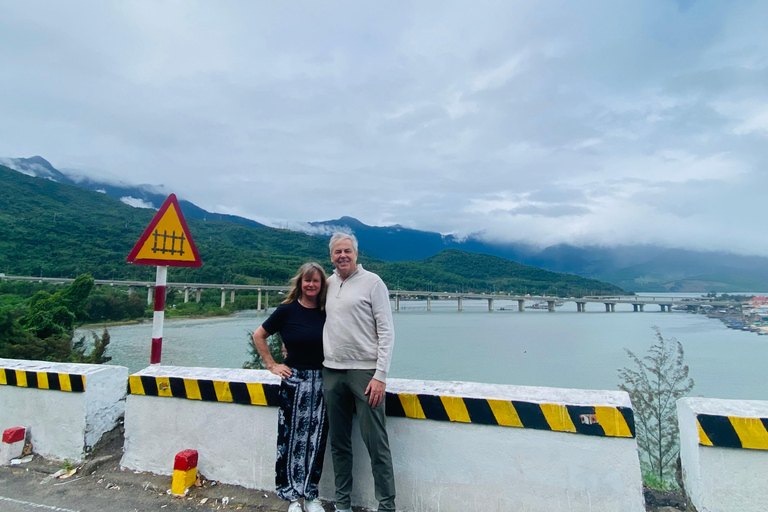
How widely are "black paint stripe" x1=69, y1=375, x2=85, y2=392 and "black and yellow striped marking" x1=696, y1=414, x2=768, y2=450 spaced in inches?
127

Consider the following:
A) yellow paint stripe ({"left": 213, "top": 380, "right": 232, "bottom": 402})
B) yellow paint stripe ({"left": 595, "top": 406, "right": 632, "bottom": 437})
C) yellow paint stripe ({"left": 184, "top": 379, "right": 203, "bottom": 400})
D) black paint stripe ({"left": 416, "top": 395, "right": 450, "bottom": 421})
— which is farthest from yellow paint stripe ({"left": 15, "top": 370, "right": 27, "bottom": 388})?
yellow paint stripe ({"left": 595, "top": 406, "right": 632, "bottom": 437})

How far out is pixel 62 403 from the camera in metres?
2.62

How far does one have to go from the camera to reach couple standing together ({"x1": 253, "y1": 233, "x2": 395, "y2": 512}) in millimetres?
1928

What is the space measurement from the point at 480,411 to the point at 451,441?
0.21m

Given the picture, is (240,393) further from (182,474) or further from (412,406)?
(412,406)

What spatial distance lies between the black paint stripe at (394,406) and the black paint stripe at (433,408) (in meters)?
0.11

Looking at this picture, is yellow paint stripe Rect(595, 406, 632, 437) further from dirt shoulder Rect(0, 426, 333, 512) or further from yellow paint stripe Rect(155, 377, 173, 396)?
yellow paint stripe Rect(155, 377, 173, 396)

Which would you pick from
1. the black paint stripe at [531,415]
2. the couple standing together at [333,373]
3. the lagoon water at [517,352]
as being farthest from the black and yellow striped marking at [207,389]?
the lagoon water at [517,352]

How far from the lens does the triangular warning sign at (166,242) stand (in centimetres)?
278

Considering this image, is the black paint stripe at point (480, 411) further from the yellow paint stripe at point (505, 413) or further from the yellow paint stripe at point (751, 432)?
the yellow paint stripe at point (751, 432)

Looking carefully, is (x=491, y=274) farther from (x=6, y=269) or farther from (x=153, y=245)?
(x=153, y=245)

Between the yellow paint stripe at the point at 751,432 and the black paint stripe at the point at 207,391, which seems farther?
the black paint stripe at the point at 207,391

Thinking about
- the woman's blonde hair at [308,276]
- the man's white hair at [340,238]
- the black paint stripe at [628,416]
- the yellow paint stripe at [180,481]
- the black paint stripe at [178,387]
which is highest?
the man's white hair at [340,238]

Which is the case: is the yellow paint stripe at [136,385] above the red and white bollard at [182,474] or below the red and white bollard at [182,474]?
above
